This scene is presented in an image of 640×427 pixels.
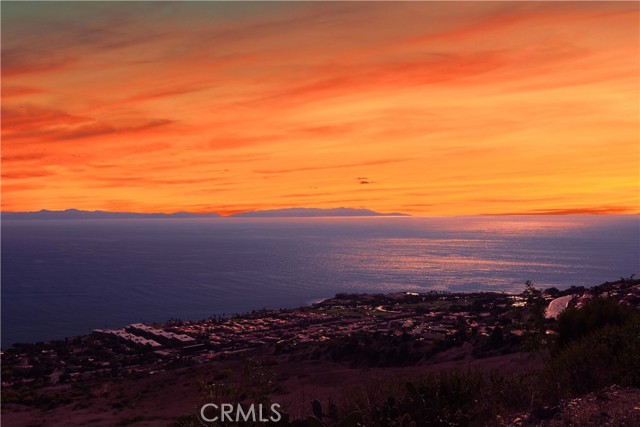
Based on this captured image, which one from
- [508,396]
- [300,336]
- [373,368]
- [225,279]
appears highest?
[508,396]

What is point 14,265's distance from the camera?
172 metres

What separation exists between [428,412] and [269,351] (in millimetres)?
37383

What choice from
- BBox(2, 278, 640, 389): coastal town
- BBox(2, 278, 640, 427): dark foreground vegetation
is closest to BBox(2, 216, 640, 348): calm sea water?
BBox(2, 278, 640, 389): coastal town

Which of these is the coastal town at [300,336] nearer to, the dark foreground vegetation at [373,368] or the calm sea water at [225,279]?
the dark foreground vegetation at [373,368]

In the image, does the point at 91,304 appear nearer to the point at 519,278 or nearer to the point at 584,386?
the point at 519,278

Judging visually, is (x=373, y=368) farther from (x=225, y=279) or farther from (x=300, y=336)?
(x=225, y=279)

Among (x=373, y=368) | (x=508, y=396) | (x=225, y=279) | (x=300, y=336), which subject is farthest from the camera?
(x=225, y=279)

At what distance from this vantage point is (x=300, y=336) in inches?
2194

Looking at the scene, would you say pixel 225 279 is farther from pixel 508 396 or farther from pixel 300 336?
pixel 508 396

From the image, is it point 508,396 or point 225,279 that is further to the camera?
point 225,279

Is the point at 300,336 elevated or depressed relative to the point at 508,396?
depressed

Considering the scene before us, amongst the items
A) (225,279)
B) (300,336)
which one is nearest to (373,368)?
(300,336)

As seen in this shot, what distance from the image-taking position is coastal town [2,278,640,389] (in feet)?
131

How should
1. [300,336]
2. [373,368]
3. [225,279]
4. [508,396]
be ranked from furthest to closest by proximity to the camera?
1. [225,279]
2. [300,336]
3. [373,368]
4. [508,396]
